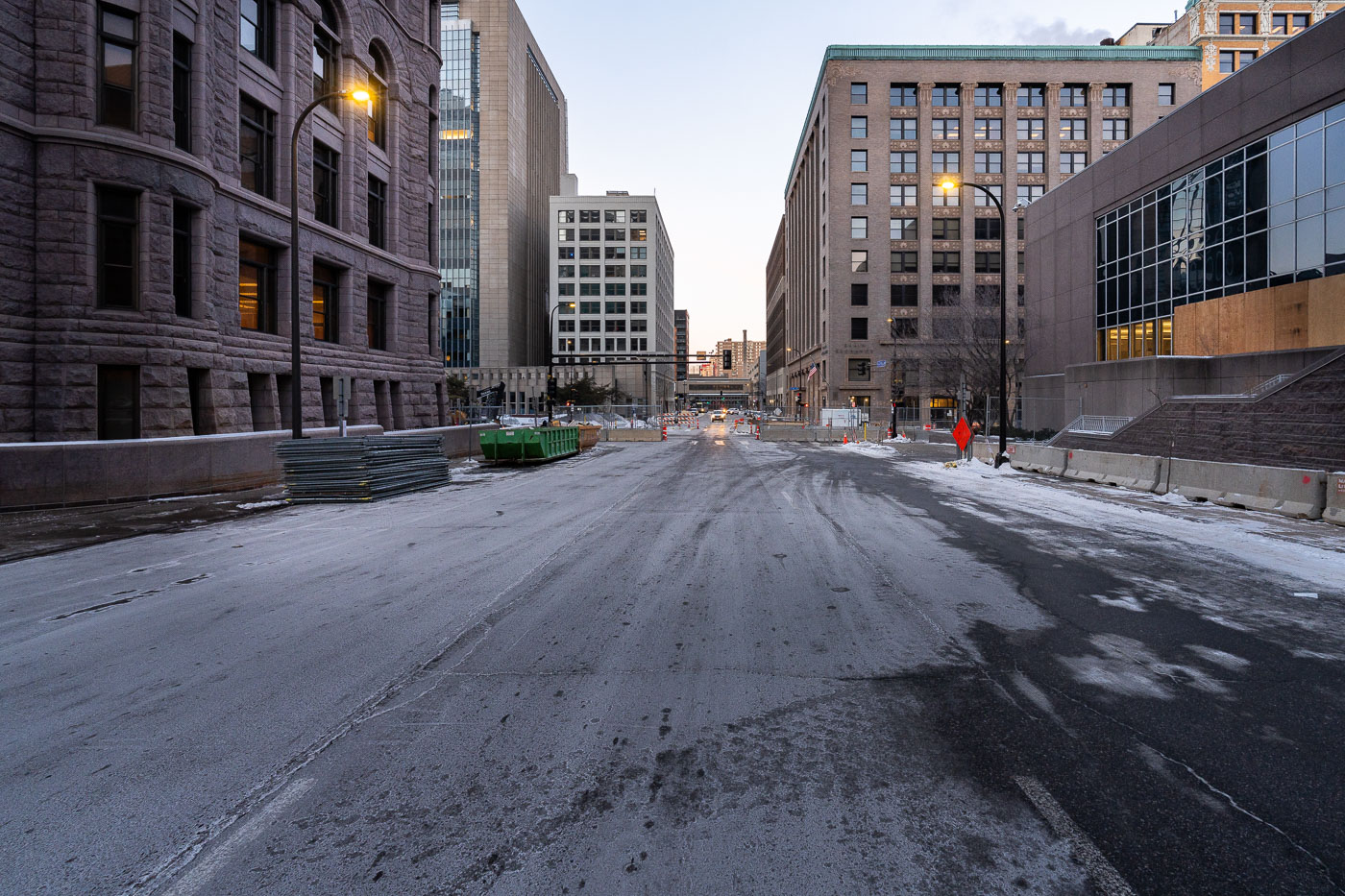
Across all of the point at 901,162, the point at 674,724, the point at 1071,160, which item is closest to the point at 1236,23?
the point at 1071,160

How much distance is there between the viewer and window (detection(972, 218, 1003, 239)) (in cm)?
6206

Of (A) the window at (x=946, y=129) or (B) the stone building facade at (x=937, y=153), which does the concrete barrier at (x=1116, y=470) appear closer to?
(B) the stone building facade at (x=937, y=153)

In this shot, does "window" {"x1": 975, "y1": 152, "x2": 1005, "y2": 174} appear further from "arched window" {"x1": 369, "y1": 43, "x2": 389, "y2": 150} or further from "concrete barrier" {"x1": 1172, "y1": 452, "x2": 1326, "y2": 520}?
"concrete barrier" {"x1": 1172, "y1": 452, "x2": 1326, "y2": 520}

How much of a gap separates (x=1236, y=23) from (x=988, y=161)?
94.9 feet

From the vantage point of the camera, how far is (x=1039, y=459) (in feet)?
71.4

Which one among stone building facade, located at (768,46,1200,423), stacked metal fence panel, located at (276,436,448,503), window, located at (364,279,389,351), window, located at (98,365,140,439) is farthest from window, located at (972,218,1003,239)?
window, located at (98,365,140,439)

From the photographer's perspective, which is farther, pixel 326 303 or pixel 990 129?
pixel 990 129

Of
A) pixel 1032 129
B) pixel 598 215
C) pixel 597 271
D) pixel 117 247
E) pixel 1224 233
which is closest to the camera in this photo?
pixel 117 247

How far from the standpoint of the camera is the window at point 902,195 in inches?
2442

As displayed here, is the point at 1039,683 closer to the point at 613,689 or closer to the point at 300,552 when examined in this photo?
the point at 613,689

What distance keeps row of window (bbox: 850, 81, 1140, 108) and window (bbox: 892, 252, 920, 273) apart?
14073mm

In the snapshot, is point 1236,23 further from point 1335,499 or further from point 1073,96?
point 1335,499

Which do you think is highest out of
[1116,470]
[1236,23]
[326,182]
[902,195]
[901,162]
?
[1236,23]

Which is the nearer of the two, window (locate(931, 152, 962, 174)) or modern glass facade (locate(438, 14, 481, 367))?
window (locate(931, 152, 962, 174))
